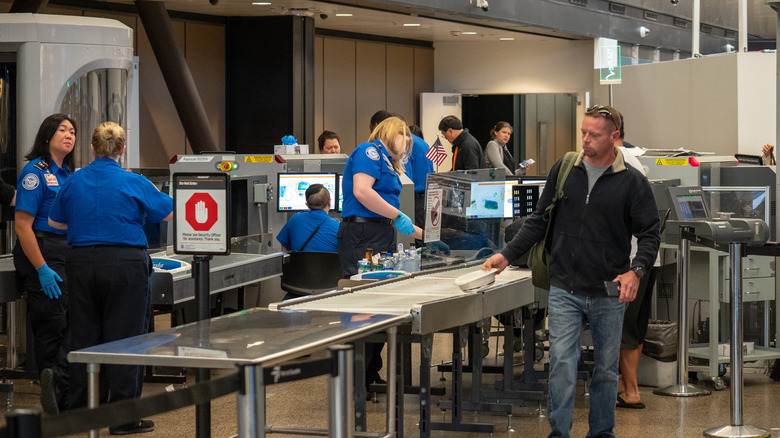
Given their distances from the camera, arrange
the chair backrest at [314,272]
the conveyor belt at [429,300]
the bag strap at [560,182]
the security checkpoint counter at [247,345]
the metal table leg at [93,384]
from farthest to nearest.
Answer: the chair backrest at [314,272] → the bag strap at [560,182] → the conveyor belt at [429,300] → the metal table leg at [93,384] → the security checkpoint counter at [247,345]

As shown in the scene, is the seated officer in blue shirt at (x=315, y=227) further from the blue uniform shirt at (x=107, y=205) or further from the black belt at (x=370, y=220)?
the blue uniform shirt at (x=107, y=205)

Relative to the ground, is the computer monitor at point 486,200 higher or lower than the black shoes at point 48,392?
higher

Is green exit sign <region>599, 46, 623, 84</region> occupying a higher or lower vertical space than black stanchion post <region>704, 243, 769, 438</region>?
higher

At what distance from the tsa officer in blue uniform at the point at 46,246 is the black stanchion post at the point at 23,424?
3.32m

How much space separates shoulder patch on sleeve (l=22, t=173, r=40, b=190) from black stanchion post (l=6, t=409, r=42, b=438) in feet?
11.6

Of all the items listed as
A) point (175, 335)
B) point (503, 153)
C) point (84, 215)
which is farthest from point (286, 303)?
point (503, 153)

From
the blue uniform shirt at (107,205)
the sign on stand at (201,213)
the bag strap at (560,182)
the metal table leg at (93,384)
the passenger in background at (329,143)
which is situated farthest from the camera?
the passenger in background at (329,143)

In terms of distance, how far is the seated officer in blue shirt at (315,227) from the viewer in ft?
22.9

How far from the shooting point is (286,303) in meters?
4.16

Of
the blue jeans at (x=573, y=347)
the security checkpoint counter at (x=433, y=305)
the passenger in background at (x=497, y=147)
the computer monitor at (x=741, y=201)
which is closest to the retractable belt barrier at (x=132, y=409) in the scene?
the security checkpoint counter at (x=433, y=305)

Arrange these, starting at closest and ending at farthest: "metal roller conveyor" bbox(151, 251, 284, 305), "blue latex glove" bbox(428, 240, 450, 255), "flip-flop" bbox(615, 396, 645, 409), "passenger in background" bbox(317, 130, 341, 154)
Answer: "blue latex glove" bbox(428, 240, 450, 255) < "metal roller conveyor" bbox(151, 251, 284, 305) < "flip-flop" bbox(615, 396, 645, 409) < "passenger in background" bbox(317, 130, 341, 154)

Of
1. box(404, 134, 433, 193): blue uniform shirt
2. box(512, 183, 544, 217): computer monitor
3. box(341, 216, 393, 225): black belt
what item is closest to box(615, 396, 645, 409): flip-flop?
box(341, 216, 393, 225): black belt

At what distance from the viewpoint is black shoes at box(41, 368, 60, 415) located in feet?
17.1

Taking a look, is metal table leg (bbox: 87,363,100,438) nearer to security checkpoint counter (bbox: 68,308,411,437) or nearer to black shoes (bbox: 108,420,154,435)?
security checkpoint counter (bbox: 68,308,411,437)
